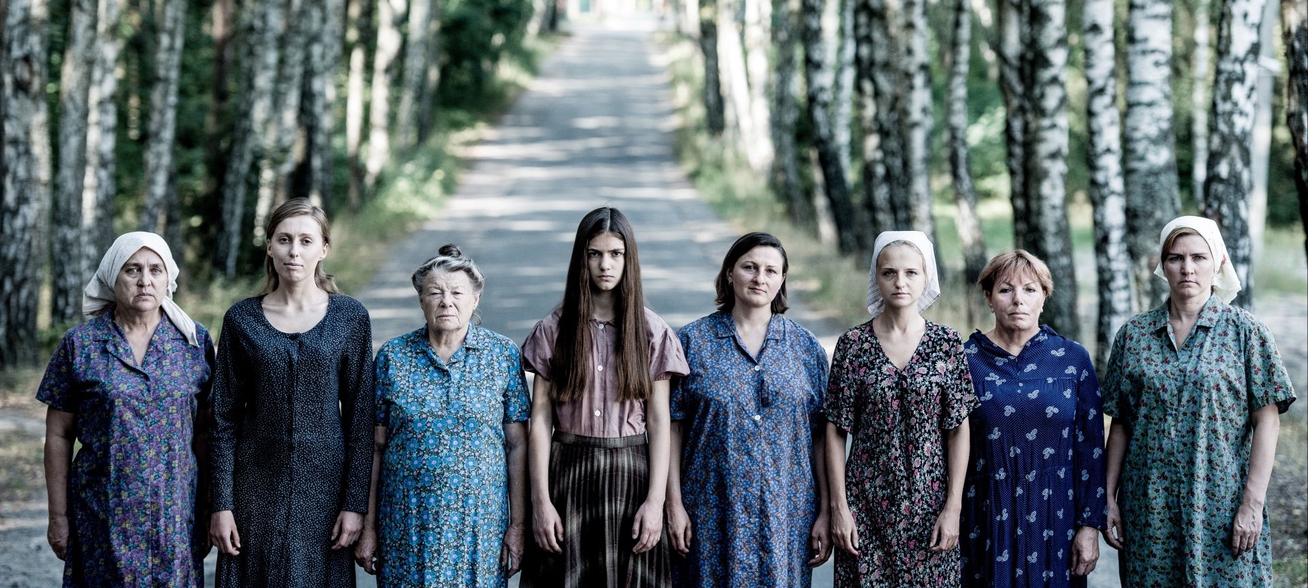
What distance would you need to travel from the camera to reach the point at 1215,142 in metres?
8.59

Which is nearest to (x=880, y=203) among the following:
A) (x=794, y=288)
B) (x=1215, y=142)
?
(x=794, y=288)

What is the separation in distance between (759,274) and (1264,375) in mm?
1863

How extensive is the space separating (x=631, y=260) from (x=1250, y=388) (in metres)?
2.30

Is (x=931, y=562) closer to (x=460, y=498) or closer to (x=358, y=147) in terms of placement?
(x=460, y=498)

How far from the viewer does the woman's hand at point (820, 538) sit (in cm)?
469

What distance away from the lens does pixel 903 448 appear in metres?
4.59

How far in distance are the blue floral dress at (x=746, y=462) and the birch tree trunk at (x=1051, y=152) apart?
5875 millimetres

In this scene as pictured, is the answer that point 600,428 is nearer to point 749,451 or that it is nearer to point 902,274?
point 749,451

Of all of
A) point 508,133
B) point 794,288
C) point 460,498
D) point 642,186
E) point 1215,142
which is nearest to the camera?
point 460,498

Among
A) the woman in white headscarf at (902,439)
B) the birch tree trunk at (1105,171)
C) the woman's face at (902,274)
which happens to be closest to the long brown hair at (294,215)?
the woman in white headscarf at (902,439)

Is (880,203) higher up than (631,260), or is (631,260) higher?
(880,203)

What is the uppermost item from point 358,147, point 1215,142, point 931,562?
point 358,147

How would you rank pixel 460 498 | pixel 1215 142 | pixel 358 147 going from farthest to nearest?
pixel 358 147 < pixel 1215 142 < pixel 460 498

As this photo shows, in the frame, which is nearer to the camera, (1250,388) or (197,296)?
(1250,388)
